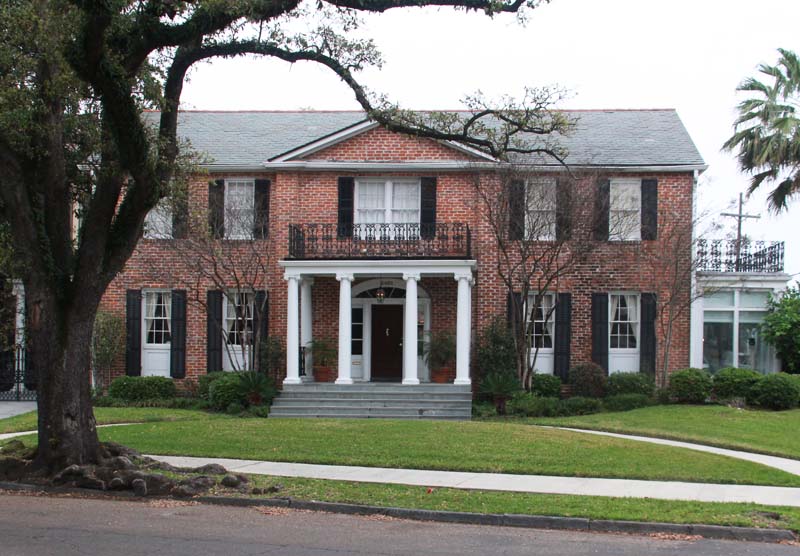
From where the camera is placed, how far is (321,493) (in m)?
10.8

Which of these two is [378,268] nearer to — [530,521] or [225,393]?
[225,393]

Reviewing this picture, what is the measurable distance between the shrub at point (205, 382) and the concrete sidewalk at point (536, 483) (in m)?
9.78

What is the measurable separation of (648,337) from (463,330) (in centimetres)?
496

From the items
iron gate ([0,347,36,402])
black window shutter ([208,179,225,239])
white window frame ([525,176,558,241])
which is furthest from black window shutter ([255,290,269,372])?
white window frame ([525,176,558,241])

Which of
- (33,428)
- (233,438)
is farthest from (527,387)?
(33,428)

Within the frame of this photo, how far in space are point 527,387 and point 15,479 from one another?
44.1 ft

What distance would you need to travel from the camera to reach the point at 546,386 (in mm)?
22734

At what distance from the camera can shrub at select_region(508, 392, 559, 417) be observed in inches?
821

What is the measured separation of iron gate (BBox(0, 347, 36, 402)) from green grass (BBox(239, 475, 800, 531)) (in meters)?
15.1

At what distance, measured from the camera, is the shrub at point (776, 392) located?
2092cm

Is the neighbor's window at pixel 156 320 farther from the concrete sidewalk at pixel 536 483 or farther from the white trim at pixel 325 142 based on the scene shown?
the concrete sidewalk at pixel 536 483

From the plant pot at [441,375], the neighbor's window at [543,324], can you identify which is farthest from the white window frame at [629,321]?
the plant pot at [441,375]

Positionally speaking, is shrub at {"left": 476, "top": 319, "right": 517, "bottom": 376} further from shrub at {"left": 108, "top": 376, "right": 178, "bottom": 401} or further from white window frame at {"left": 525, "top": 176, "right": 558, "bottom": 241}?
shrub at {"left": 108, "top": 376, "right": 178, "bottom": 401}

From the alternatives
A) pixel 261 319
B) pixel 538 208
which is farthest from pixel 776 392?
pixel 261 319
